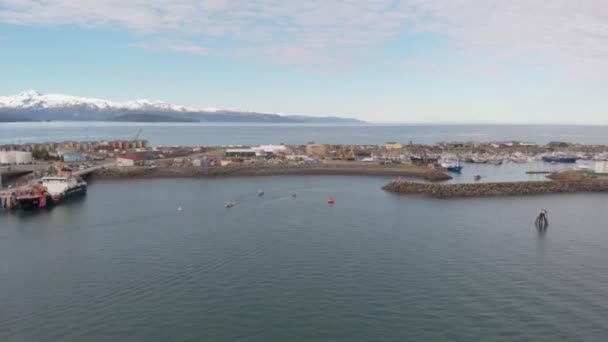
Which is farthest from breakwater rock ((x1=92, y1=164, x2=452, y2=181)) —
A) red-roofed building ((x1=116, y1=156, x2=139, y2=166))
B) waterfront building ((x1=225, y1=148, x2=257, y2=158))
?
waterfront building ((x1=225, y1=148, x2=257, y2=158))

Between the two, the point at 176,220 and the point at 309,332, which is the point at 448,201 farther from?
the point at 309,332

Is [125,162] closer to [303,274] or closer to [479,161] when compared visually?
[303,274]

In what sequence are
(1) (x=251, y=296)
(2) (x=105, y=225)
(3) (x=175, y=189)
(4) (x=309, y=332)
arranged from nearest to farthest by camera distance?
(4) (x=309, y=332) → (1) (x=251, y=296) → (2) (x=105, y=225) → (3) (x=175, y=189)

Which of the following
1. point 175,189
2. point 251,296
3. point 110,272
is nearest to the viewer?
point 251,296

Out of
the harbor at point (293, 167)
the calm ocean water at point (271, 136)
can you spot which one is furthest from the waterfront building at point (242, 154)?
the calm ocean water at point (271, 136)

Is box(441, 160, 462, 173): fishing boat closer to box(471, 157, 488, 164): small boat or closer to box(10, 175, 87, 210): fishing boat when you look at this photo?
box(471, 157, 488, 164): small boat

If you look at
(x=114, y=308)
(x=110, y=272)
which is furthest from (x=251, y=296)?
(x=110, y=272)

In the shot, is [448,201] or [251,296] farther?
[448,201]
